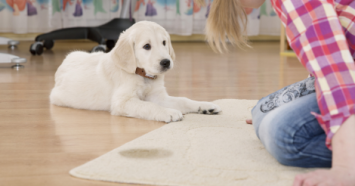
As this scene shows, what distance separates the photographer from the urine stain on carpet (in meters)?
0.92

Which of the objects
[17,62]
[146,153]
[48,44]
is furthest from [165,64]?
[48,44]

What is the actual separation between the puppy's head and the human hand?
81 centimetres

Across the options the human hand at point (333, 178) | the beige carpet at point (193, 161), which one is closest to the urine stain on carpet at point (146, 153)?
the beige carpet at point (193, 161)

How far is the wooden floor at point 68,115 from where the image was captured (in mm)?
893

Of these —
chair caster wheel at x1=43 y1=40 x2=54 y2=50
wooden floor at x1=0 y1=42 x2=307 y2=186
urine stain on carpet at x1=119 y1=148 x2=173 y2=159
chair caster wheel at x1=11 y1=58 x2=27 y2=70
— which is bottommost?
chair caster wheel at x1=43 y1=40 x2=54 y2=50

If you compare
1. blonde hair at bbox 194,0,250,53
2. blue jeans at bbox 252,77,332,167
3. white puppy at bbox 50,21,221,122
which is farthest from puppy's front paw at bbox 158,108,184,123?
blue jeans at bbox 252,77,332,167

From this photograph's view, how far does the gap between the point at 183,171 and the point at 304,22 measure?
401 mm

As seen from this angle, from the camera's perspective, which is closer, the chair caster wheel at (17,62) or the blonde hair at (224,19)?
the blonde hair at (224,19)

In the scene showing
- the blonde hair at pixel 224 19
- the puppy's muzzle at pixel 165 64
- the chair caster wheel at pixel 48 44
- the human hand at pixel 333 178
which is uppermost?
the blonde hair at pixel 224 19

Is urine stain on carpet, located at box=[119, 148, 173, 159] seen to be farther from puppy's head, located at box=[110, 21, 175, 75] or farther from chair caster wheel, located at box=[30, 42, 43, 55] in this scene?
chair caster wheel, located at box=[30, 42, 43, 55]

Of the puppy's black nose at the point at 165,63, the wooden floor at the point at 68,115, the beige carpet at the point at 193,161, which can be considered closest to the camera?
the beige carpet at the point at 193,161

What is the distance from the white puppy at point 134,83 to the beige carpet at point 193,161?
219mm

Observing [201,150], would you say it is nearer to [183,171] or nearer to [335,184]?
[183,171]

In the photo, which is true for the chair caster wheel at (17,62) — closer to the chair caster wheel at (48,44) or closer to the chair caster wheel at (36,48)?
the chair caster wheel at (36,48)
